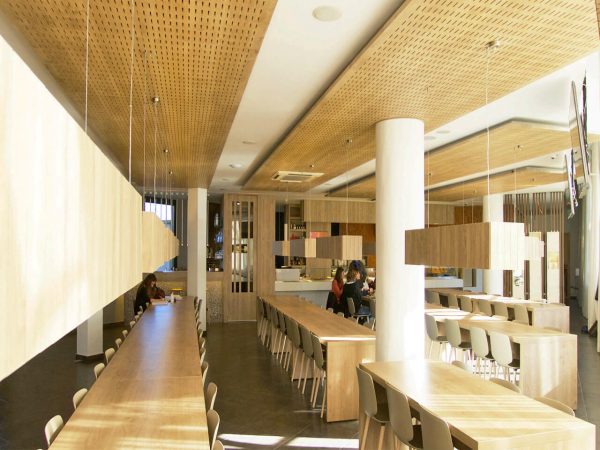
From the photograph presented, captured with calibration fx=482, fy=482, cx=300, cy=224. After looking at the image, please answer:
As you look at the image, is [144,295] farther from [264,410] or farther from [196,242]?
[264,410]

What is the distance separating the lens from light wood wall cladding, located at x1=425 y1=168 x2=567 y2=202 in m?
9.12

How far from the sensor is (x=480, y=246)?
308cm

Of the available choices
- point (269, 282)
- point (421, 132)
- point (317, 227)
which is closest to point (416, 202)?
point (421, 132)

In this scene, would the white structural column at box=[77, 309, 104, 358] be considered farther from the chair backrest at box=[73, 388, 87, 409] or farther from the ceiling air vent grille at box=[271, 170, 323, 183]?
the chair backrest at box=[73, 388, 87, 409]

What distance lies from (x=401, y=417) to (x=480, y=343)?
3.26m

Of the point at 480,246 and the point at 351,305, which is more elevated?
the point at 480,246

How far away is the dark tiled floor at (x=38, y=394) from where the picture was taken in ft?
15.1

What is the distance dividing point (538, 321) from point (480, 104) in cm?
525

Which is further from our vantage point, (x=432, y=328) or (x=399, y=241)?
(x=432, y=328)

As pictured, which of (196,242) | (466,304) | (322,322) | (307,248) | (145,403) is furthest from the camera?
(196,242)

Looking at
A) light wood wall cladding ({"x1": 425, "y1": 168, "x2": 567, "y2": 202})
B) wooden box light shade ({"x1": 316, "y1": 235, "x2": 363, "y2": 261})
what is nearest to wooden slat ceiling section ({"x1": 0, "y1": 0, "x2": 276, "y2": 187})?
wooden box light shade ({"x1": 316, "y1": 235, "x2": 363, "y2": 261})

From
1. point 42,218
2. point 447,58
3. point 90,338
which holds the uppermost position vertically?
point 447,58

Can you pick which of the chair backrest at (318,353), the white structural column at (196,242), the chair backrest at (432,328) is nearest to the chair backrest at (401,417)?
the chair backrest at (318,353)

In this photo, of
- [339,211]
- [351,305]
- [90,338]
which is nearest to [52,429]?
[90,338]
